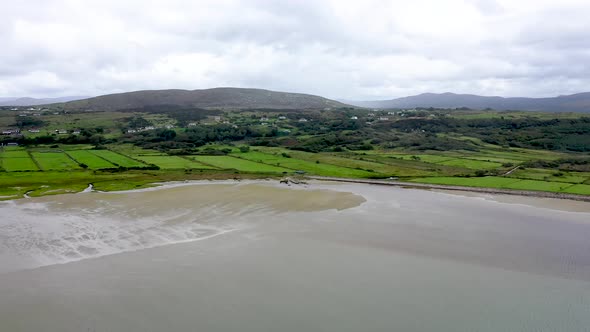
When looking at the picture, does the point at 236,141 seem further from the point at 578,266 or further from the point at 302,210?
the point at 578,266

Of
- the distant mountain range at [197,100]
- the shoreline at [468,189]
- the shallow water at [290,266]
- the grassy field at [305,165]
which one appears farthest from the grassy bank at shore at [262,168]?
the distant mountain range at [197,100]

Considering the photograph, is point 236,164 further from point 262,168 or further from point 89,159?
point 89,159

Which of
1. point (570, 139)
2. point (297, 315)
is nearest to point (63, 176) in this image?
point (297, 315)

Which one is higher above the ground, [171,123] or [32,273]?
[171,123]

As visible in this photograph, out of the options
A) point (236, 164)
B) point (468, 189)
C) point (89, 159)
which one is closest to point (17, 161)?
point (89, 159)

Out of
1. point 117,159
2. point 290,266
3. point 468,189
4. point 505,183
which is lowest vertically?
point 290,266

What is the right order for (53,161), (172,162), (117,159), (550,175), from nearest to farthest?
(550,175)
(53,161)
(172,162)
(117,159)
